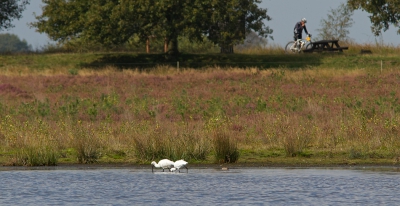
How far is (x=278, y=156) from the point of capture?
75.0ft

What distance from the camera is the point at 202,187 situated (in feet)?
56.9

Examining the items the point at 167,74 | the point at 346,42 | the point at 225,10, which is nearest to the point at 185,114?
the point at 167,74

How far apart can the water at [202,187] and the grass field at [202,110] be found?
1525 mm

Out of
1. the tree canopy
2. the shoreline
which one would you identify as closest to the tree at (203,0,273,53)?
the tree canopy

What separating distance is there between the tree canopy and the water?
33794 mm

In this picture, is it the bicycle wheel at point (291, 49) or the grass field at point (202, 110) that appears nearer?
the grass field at point (202, 110)

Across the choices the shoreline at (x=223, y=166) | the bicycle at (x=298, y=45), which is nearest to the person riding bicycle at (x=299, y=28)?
the bicycle at (x=298, y=45)

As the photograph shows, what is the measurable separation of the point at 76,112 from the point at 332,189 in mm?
19773

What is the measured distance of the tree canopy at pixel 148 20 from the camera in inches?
2110

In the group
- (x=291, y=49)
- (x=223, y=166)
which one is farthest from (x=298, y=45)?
(x=223, y=166)

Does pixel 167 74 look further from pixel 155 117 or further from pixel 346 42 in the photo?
pixel 346 42

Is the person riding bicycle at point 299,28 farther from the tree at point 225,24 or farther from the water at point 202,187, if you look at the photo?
the water at point 202,187

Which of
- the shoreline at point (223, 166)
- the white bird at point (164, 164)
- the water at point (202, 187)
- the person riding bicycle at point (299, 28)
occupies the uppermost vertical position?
the person riding bicycle at point (299, 28)

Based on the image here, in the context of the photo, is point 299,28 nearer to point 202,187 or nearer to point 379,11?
point 379,11
